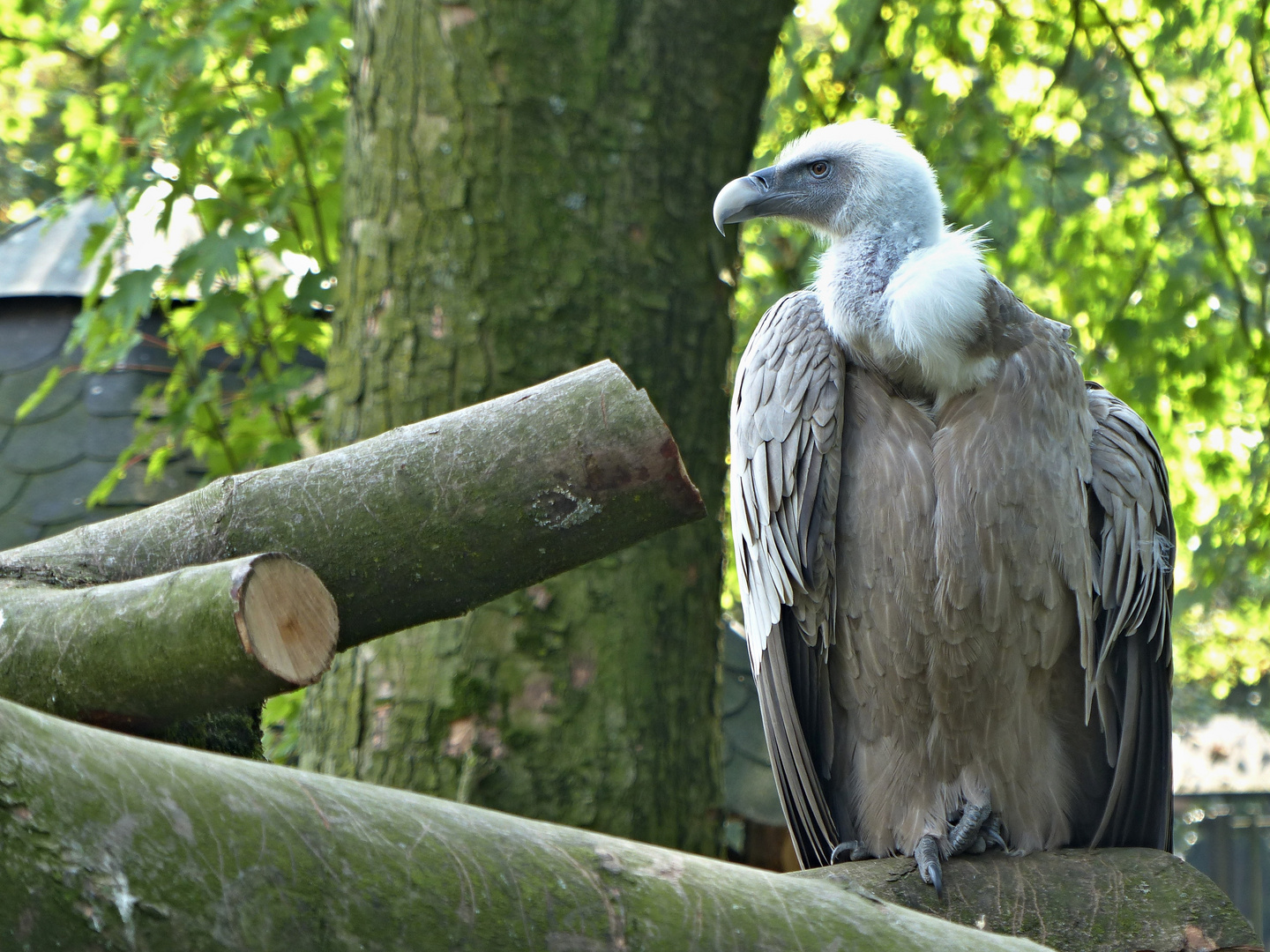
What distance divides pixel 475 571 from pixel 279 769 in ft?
2.24

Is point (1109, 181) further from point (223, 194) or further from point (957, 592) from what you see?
point (957, 592)

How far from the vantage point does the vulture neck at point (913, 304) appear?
2645 millimetres

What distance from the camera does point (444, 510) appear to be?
180 centimetres

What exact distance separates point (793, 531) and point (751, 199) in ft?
3.32

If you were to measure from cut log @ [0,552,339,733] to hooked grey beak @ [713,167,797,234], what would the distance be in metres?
1.95

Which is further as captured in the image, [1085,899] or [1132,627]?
[1132,627]

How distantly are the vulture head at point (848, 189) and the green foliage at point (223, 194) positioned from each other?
2.21 meters

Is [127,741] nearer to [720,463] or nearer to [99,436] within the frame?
[720,463]

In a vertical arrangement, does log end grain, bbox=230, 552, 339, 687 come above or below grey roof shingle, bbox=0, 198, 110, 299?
below

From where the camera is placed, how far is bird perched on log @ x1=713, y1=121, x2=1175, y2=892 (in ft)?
8.99

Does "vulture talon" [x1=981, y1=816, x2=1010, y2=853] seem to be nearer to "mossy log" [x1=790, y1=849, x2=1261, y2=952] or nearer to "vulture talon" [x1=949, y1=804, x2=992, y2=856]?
"vulture talon" [x1=949, y1=804, x2=992, y2=856]

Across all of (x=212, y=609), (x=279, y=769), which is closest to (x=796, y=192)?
(x=212, y=609)

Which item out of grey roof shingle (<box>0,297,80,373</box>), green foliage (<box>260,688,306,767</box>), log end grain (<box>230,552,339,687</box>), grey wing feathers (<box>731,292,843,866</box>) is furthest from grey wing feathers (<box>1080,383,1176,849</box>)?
grey roof shingle (<box>0,297,80,373</box>)

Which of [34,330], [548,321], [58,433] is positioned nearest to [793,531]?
[548,321]
